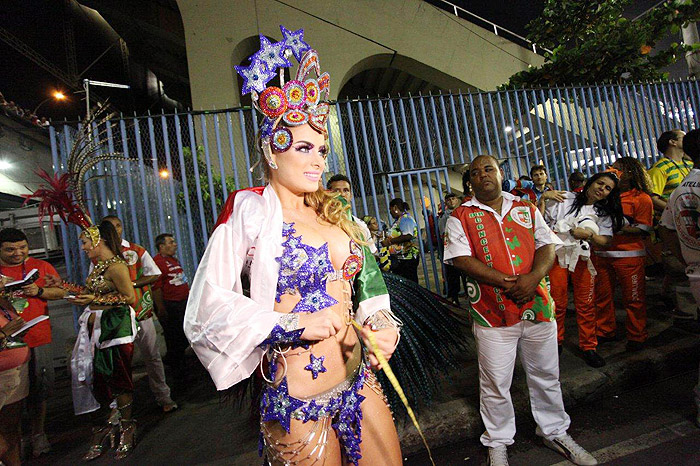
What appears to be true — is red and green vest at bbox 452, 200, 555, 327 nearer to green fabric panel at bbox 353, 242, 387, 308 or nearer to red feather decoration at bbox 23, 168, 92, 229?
green fabric panel at bbox 353, 242, 387, 308

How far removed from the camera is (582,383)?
3.23 metres

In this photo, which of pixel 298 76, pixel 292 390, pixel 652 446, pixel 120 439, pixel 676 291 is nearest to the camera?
pixel 292 390

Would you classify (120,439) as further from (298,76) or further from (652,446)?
(652,446)

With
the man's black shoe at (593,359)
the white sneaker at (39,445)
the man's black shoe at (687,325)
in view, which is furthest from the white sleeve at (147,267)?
the man's black shoe at (687,325)

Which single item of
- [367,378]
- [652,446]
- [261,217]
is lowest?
[652,446]

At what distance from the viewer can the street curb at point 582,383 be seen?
113 inches

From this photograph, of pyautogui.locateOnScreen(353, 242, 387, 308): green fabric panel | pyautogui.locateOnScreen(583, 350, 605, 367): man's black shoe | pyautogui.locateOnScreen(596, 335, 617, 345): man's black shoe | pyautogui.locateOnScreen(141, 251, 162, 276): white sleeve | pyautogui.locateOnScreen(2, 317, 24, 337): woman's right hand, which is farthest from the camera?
pyautogui.locateOnScreen(141, 251, 162, 276): white sleeve

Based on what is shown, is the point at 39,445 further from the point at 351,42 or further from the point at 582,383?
the point at 351,42

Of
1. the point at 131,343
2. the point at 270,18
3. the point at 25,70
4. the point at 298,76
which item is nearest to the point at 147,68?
the point at 25,70

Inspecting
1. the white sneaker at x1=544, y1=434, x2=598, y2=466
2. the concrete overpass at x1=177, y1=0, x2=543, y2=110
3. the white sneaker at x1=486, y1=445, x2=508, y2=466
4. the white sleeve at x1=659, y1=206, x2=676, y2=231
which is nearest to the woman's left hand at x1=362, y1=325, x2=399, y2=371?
the white sneaker at x1=486, y1=445, x2=508, y2=466

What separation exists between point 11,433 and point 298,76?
12.1ft

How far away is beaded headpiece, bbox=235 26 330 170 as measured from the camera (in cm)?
158

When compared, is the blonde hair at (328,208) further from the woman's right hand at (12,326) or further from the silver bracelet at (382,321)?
the woman's right hand at (12,326)

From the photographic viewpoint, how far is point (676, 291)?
165 inches
